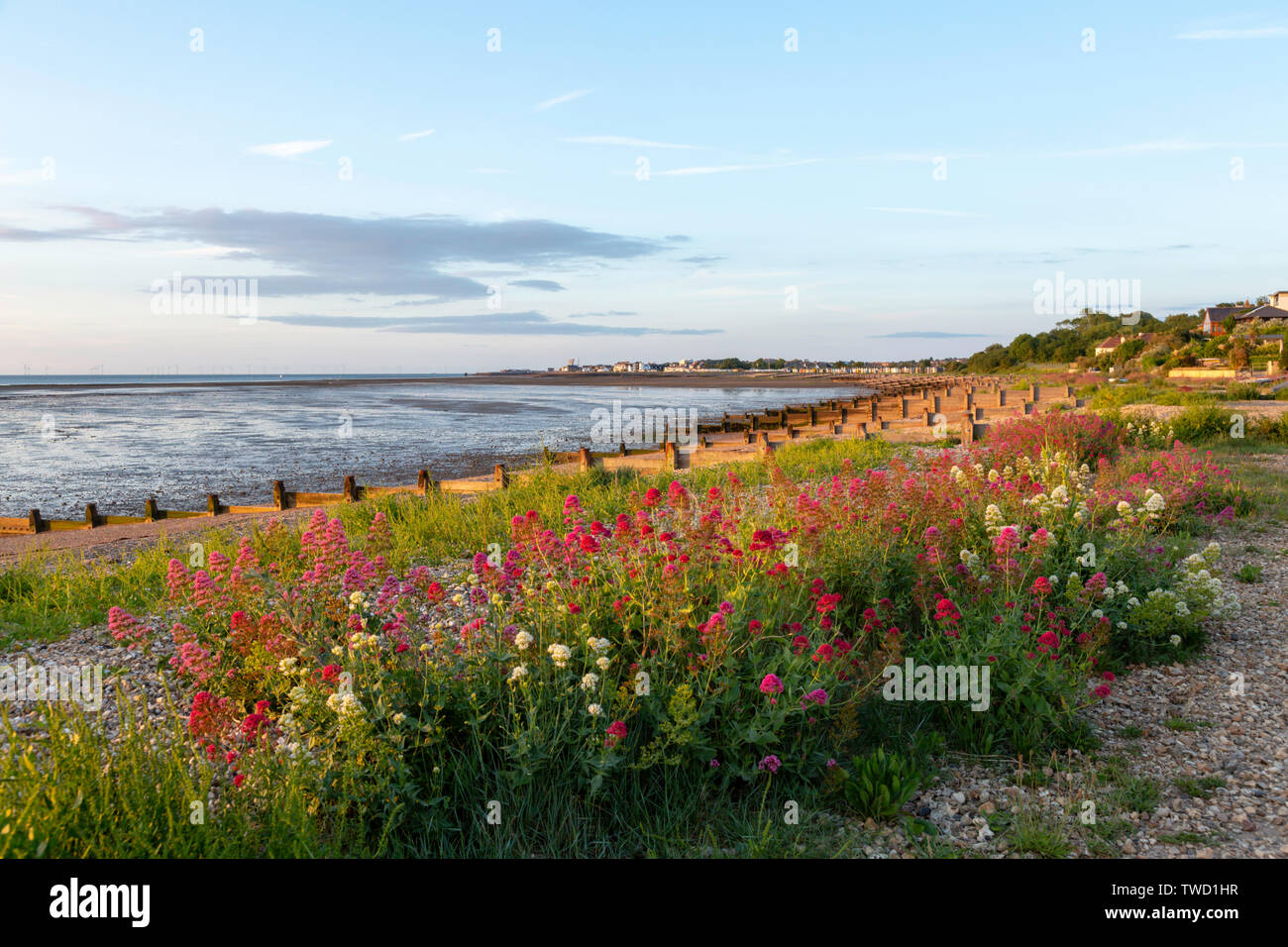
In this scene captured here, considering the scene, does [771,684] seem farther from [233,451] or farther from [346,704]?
[233,451]

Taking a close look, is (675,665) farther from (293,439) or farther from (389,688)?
(293,439)

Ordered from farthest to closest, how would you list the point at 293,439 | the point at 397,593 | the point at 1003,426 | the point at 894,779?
the point at 293,439 < the point at 1003,426 < the point at 397,593 < the point at 894,779

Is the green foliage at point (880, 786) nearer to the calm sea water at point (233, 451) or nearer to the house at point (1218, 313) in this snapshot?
the calm sea water at point (233, 451)

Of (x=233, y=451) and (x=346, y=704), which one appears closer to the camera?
(x=346, y=704)

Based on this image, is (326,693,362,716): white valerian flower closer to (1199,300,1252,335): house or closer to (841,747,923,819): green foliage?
(841,747,923,819): green foliage

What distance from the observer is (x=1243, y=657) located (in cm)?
546

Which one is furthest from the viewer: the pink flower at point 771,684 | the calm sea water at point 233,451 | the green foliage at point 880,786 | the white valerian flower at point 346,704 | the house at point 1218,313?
the house at point 1218,313

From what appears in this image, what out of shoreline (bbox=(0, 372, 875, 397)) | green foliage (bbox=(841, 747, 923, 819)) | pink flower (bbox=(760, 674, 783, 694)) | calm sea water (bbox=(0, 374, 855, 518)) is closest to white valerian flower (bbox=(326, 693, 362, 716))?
pink flower (bbox=(760, 674, 783, 694))

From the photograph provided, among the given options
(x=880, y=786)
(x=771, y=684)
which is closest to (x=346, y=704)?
(x=771, y=684)

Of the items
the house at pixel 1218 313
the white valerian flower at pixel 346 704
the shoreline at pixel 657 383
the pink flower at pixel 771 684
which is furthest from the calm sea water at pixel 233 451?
the house at pixel 1218 313

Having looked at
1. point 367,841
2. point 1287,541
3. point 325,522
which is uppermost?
point 325,522

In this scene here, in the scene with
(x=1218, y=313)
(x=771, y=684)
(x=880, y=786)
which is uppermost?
(x=1218, y=313)

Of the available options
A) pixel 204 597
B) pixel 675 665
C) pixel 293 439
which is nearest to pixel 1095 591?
pixel 675 665

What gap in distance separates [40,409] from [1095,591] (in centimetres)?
6571
